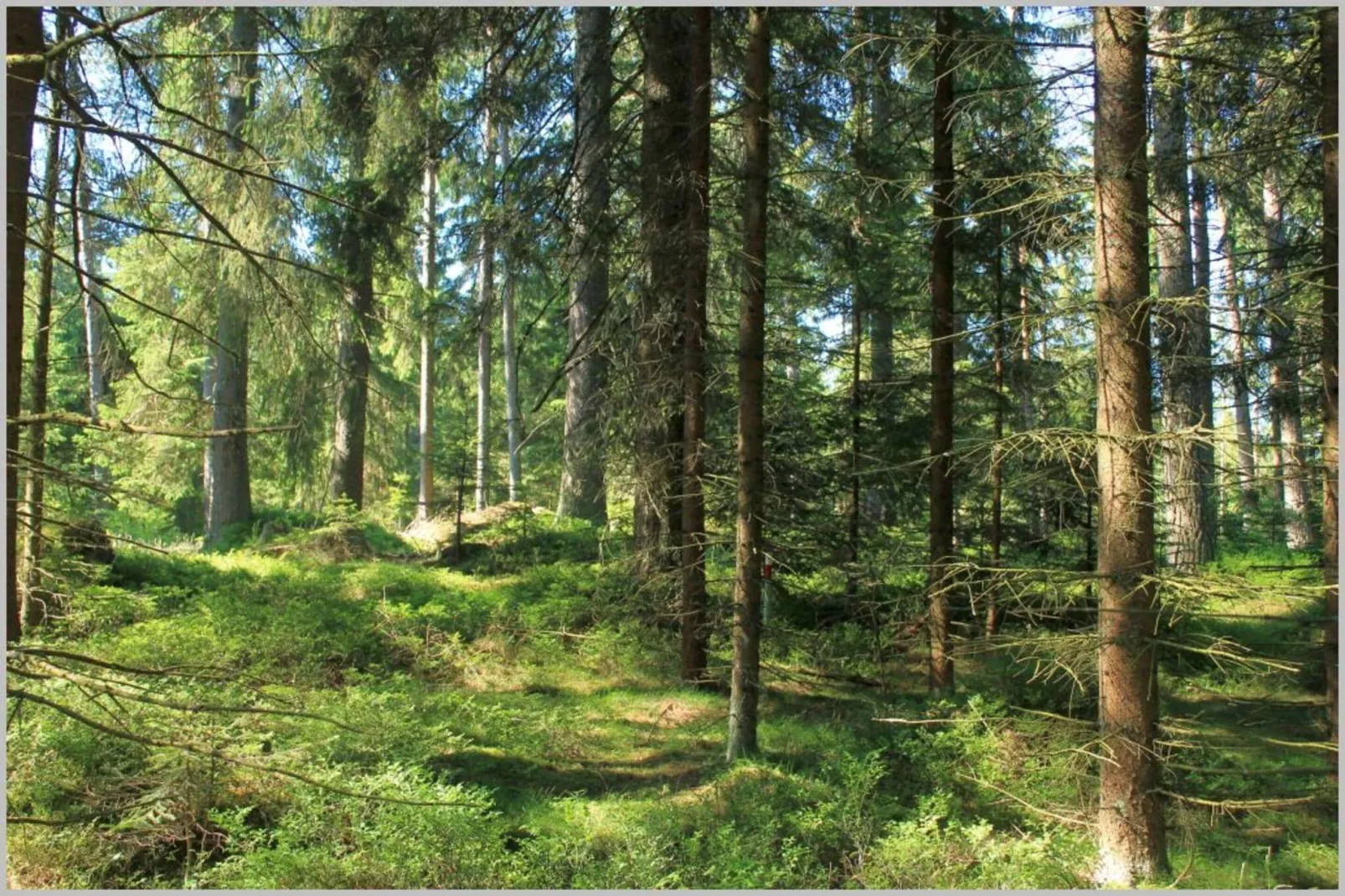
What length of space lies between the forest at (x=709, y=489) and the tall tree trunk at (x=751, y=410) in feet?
0.13

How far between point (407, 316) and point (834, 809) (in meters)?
12.1

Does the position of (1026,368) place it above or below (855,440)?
above

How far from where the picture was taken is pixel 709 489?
771 cm

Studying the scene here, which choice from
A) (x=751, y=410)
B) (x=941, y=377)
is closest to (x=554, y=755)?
(x=751, y=410)

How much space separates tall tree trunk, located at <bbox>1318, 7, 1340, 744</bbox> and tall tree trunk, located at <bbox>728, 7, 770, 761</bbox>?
4157mm

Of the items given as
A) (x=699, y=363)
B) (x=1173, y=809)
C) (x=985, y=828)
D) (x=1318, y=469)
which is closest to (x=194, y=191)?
(x=699, y=363)

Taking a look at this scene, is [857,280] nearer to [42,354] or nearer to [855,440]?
[855,440]

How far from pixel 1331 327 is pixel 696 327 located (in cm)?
525

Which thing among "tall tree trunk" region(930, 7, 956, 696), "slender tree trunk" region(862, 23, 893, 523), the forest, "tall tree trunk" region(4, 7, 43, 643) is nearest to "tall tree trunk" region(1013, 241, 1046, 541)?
the forest

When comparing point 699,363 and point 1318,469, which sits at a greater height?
point 699,363

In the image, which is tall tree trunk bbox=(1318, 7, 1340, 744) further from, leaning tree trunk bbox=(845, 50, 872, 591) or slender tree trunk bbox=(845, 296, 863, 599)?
slender tree trunk bbox=(845, 296, 863, 599)

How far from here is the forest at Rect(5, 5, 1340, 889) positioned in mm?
5031

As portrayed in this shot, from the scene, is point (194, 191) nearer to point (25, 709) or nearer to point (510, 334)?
point (25, 709)

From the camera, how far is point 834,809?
19.7 ft
